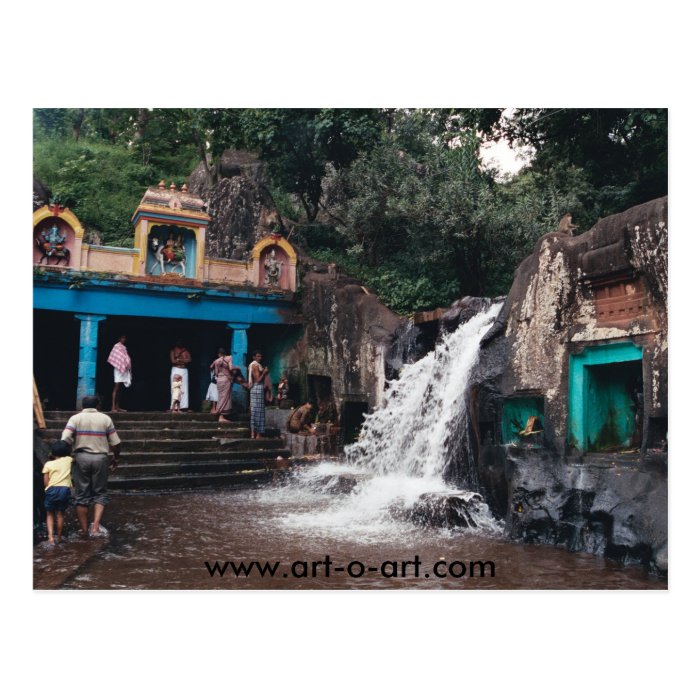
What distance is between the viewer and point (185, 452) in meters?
9.24

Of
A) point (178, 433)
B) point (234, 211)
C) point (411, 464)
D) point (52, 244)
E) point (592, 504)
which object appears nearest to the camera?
point (592, 504)

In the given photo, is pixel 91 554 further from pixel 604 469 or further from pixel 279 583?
pixel 604 469

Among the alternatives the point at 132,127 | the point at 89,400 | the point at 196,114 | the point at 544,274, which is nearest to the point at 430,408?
the point at 544,274

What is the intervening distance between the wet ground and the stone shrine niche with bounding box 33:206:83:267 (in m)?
4.31

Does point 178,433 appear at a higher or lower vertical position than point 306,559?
higher

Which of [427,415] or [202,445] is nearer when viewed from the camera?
[427,415]

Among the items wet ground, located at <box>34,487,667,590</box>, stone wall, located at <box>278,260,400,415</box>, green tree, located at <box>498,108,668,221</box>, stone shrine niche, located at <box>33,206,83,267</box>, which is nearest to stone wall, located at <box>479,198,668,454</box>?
wet ground, located at <box>34,487,667,590</box>

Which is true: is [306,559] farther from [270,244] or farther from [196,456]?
[270,244]

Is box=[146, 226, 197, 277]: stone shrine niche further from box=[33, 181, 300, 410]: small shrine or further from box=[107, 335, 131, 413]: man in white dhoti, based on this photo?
box=[107, 335, 131, 413]: man in white dhoti

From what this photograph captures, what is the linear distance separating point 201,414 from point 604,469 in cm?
644

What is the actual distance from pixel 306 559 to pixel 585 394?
291cm

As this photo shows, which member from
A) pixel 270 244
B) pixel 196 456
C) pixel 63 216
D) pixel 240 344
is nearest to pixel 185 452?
pixel 196 456

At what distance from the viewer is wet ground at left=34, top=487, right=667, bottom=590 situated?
4910 mm

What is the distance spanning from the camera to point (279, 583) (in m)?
4.90
